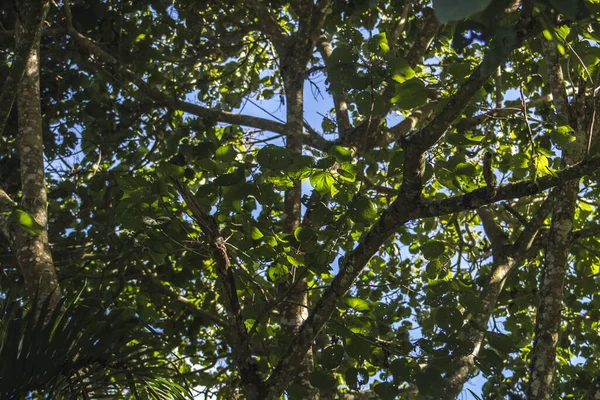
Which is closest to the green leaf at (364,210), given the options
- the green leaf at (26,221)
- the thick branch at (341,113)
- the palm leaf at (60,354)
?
the palm leaf at (60,354)

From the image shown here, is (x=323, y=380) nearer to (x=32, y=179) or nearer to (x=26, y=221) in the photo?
(x=26, y=221)

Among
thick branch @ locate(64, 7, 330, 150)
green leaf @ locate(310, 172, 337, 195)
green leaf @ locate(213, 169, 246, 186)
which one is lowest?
green leaf @ locate(213, 169, 246, 186)

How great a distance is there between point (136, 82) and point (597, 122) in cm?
288

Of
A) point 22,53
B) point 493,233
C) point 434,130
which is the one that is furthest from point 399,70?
point 493,233

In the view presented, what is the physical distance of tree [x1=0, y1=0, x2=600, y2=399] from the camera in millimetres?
2115

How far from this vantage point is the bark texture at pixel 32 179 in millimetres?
2543

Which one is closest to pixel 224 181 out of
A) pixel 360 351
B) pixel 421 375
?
pixel 360 351

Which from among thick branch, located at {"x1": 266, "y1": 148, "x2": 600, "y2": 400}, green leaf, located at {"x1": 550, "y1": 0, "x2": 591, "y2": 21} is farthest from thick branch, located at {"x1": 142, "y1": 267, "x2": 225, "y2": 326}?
green leaf, located at {"x1": 550, "y1": 0, "x2": 591, "y2": 21}

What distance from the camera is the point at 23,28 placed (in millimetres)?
2770

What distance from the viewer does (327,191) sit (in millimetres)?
2438

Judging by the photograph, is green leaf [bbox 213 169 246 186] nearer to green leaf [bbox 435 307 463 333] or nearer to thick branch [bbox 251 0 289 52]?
green leaf [bbox 435 307 463 333]

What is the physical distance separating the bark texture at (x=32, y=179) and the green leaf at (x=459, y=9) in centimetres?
190

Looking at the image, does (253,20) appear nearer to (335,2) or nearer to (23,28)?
(335,2)

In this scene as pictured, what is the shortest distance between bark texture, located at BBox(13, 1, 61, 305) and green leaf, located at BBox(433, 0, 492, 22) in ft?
6.24
